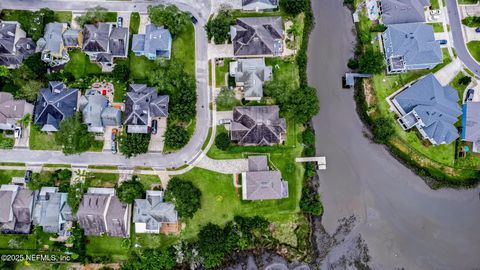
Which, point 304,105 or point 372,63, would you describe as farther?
point 372,63

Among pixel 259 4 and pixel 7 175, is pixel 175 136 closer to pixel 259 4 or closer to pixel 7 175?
pixel 259 4

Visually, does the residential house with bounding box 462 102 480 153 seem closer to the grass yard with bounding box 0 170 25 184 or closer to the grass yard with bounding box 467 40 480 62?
the grass yard with bounding box 467 40 480 62

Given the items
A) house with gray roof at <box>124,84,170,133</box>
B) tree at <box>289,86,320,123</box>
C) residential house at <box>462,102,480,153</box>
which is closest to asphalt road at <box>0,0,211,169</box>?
house with gray roof at <box>124,84,170,133</box>

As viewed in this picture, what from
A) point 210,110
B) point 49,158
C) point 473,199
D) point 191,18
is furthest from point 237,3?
point 473,199

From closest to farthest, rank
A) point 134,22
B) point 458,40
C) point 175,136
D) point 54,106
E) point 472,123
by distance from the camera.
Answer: point 54,106 < point 175,136 < point 472,123 < point 134,22 < point 458,40

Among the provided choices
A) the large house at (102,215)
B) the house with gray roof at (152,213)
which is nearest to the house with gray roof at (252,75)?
the house with gray roof at (152,213)

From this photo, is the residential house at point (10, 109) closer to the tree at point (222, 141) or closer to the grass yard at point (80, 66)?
the grass yard at point (80, 66)

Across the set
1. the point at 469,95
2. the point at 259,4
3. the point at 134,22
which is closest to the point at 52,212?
the point at 134,22
